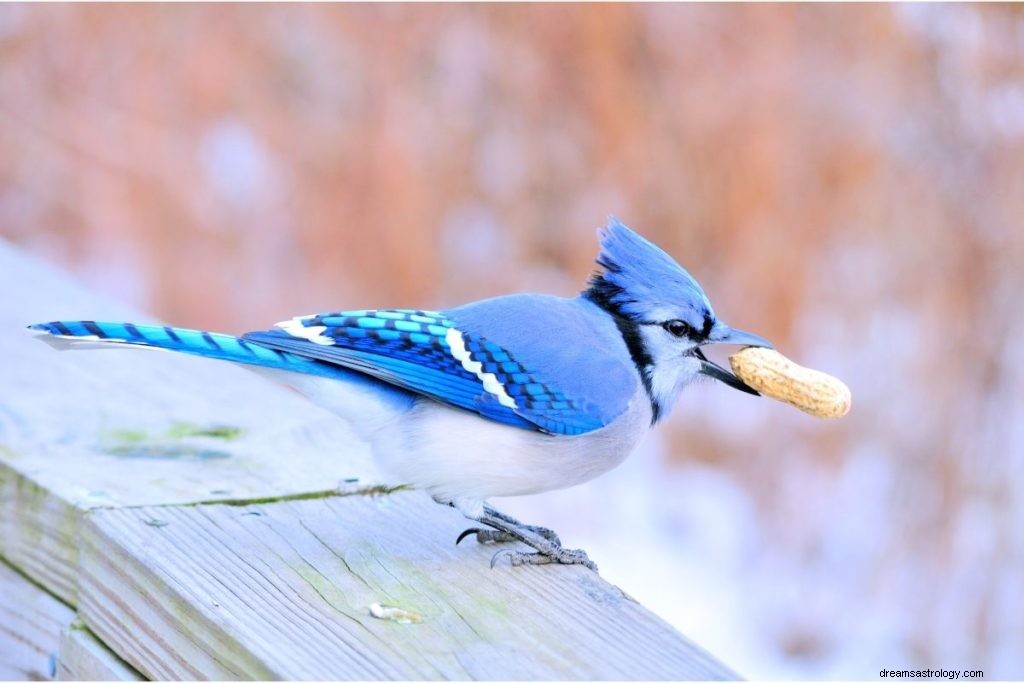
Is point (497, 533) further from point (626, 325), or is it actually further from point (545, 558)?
point (626, 325)

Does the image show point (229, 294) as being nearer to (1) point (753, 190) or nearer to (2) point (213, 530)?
(1) point (753, 190)

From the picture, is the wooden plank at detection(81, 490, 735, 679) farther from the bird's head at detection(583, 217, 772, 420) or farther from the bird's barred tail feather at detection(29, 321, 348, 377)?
the bird's head at detection(583, 217, 772, 420)

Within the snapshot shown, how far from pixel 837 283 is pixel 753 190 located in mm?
406

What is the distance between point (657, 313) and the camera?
2148mm

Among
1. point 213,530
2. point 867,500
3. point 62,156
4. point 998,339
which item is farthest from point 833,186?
point 213,530

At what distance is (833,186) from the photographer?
13.9ft

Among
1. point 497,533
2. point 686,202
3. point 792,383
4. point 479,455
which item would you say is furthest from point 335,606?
point 686,202

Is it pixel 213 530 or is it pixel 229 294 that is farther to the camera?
pixel 229 294

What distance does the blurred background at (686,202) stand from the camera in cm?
401

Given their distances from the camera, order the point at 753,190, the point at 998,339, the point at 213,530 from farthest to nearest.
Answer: the point at 753,190
the point at 998,339
the point at 213,530

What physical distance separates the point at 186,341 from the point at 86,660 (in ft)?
1.39

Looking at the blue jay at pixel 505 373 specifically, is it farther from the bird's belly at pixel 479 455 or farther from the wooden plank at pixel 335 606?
the wooden plank at pixel 335 606

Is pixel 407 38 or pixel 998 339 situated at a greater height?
pixel 407 38

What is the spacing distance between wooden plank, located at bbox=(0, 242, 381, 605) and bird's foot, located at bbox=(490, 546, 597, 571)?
0.27 m
